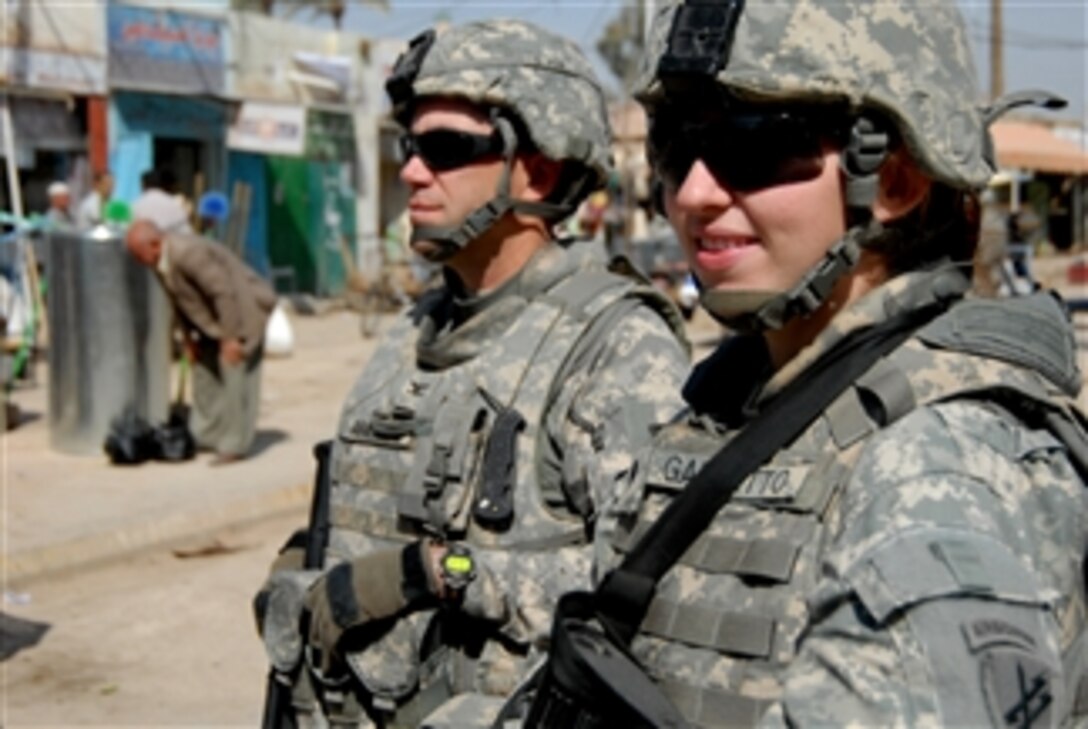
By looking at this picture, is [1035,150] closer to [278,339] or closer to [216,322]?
[278,339]

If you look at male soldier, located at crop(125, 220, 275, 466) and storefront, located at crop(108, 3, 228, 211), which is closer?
male soldier, located at crop(125, 220, 275, 466)

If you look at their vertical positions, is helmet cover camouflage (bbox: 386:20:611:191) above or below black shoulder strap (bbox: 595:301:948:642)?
above

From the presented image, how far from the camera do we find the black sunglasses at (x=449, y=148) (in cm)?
335

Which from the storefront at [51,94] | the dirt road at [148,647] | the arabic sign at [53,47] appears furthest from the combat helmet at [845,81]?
the arabic sign at [53,47]

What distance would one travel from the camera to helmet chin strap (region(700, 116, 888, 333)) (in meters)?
1.79

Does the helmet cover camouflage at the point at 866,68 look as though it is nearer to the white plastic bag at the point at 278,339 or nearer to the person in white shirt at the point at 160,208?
the person in white shirt at the point at 160,208

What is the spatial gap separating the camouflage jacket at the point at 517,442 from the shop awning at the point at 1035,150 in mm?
21636

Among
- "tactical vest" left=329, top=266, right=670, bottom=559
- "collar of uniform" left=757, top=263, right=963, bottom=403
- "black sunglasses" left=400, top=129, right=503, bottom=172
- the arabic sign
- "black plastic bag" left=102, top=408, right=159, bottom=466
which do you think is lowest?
"black plastic bag" left=102, top=408, right=159, bottom=466

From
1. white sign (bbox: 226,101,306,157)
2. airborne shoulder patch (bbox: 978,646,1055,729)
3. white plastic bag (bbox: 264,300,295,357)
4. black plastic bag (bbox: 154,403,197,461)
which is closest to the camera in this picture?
airborne shoulder patch (bbox: 978,646,1055,729)

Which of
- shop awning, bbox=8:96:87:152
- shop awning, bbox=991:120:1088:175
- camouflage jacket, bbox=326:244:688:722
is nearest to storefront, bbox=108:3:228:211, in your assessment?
shop awning, bbox=8:96:87:152

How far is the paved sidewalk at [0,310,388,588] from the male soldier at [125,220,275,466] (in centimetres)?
22

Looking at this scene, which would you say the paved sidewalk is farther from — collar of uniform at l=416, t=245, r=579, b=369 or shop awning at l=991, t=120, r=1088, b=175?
shop awning at l=991, t=120, r=1088, b=175

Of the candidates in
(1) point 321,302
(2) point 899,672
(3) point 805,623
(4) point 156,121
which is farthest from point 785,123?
(1) point 321,302

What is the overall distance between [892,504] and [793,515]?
0.60 feet
